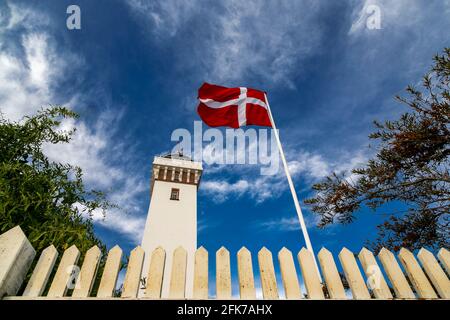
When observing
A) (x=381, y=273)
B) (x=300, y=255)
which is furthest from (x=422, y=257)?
(x=300, y=255)

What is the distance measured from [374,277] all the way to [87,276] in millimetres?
2693

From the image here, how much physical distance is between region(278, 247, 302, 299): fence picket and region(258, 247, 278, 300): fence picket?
0.09 meters

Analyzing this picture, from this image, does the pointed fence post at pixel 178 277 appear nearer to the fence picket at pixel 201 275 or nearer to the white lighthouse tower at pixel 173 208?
the fence picket at pixel 201 275

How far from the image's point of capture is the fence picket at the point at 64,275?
2078mm

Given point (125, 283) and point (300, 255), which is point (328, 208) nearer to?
point (300, 255)

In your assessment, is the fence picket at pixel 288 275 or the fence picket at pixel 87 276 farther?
the fence picket at pixel 288 275

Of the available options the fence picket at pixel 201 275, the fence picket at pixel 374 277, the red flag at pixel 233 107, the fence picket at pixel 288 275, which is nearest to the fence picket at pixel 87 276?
the fence picket at pixel 201 275

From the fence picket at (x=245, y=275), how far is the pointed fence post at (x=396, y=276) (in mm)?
1379

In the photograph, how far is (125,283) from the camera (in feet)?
7.10

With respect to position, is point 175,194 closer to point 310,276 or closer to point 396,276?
point 310,276

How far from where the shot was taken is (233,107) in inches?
326

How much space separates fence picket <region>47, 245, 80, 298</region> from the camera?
2.08m

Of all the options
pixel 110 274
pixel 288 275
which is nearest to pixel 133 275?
pixel 110 274

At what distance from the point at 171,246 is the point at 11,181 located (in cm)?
1705
